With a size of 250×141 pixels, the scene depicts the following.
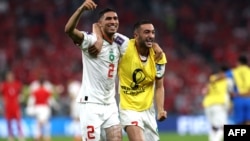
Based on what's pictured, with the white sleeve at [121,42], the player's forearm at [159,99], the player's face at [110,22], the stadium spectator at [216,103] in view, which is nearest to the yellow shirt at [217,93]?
the stadium spectator at [216,103]

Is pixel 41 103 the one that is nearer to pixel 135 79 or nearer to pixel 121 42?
pixel 135 79

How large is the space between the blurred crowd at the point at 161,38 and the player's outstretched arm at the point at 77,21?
754 inches

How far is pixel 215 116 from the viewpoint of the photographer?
67.1ft

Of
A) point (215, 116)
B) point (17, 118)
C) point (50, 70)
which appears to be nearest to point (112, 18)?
point (215, 116)

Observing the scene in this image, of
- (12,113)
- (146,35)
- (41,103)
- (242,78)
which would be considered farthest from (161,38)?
(146,35)

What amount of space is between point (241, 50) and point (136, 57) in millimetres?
24182

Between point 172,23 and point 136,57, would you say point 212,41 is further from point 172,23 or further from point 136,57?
point 136,57

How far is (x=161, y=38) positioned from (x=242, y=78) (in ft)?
53.6

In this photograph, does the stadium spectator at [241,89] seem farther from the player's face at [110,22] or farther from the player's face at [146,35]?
the player's face at [110,22]

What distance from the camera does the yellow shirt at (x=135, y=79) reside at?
36.7 feet

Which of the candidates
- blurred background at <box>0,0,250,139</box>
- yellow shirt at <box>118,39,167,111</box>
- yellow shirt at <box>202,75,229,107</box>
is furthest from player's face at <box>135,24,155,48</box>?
blurred background at <box>0,0,250,139</box>

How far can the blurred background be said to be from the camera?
31172 millimetres

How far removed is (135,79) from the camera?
11227 mm

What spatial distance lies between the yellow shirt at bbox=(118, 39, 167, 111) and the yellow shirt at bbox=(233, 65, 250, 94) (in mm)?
7277
